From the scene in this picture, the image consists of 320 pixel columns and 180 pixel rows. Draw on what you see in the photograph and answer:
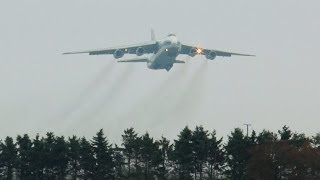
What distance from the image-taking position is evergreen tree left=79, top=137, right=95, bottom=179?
13025cm

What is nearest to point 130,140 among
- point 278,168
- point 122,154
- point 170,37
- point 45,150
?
point 122,154

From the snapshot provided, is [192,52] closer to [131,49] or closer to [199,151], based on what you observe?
[131,49]

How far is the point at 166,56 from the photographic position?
17062 centimetres

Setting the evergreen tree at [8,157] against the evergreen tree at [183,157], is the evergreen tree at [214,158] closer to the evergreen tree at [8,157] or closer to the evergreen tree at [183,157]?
the evergreen tree at [183,157]

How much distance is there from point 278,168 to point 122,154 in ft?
75.8

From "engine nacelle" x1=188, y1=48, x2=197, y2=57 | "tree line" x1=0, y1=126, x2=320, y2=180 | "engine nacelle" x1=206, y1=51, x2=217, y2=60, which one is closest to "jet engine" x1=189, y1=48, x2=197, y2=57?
"engine nacelle" x1=188, y1=48, x2=197, y2=57

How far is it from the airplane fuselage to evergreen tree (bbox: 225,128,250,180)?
125 ft

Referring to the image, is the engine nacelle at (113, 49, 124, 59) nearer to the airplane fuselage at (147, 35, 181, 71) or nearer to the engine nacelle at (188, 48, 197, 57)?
the airplane fuselage at (147, 35, 181, 71)

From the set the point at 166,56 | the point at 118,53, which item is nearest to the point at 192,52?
the point at 166,56

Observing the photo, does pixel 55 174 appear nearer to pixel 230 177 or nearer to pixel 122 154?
pixel 122 154

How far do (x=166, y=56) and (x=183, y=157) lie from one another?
4304 centimetres

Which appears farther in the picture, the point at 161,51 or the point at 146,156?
the point at 161,51

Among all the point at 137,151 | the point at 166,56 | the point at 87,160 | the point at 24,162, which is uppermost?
the point at 166,56

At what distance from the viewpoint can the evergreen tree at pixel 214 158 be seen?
130500 millimetres
